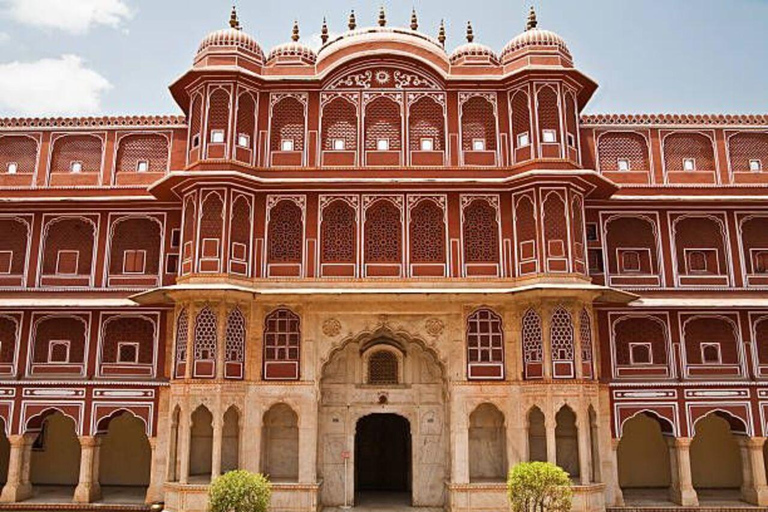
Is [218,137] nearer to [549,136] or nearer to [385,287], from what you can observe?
[385,287]

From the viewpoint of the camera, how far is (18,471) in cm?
1902

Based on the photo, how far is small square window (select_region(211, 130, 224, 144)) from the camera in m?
19.1

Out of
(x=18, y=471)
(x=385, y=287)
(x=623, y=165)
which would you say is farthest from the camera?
(x=623, y=165)

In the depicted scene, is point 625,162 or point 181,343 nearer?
point 181,343

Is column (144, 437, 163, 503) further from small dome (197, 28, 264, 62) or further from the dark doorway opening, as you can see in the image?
small dome (197, 28, 264, 62)

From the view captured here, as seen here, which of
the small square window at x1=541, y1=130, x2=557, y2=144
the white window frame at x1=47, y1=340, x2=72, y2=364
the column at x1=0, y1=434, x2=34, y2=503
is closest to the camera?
the column at x1=0, y1=434, x2=34, y2=503

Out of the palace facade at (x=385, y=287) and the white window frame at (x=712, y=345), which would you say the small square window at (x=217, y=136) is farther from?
the white window frame at (x=712, y=345)

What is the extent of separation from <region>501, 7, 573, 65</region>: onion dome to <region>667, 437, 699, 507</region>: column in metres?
11.7

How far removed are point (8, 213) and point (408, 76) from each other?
13.2 m

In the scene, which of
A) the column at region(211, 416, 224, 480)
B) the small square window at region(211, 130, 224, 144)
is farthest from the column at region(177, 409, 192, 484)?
the small square window at region(211, 130, 224, 144)

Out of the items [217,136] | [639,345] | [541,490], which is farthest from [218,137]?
[639,345]

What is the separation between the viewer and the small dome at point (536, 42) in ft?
65.3

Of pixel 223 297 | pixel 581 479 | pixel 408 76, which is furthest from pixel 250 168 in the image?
pixel 581 479

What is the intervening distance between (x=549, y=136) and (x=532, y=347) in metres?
6.08
